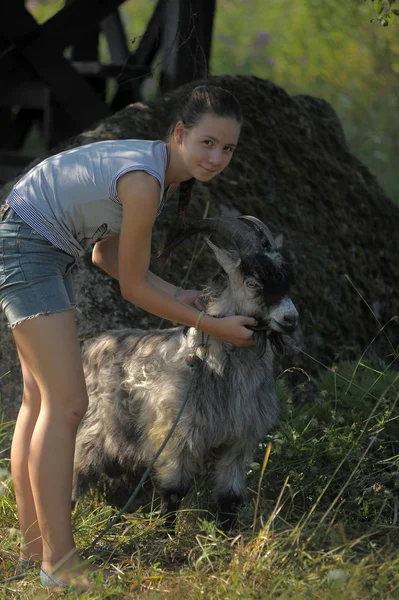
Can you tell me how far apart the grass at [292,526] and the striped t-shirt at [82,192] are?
47.8 inches

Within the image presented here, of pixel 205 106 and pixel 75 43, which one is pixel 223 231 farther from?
pixel 75 43

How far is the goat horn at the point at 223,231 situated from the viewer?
3572mm

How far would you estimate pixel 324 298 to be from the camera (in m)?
5.66

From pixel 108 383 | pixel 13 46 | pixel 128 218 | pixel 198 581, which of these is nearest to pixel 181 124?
pixel 128 218

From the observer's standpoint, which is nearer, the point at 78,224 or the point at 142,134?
the point at 78,224

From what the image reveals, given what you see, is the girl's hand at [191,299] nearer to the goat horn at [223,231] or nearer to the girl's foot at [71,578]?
the goat horn at [223,231]

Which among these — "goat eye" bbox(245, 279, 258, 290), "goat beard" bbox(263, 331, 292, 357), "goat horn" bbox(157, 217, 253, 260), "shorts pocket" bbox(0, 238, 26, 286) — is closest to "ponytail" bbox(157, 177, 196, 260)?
"goat horn" bbox(157, 217, 253, 260)

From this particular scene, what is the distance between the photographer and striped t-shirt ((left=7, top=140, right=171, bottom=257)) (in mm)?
3270

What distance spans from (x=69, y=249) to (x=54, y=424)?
0.66m

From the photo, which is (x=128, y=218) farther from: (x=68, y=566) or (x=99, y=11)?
(x=99, y=11)

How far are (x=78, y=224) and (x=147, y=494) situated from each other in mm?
1555

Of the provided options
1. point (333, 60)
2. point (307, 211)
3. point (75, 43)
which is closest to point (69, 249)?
point (307, 211)

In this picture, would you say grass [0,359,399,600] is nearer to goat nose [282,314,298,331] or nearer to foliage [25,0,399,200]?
goat nose [282,314,298,331]

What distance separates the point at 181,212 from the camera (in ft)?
12.0
